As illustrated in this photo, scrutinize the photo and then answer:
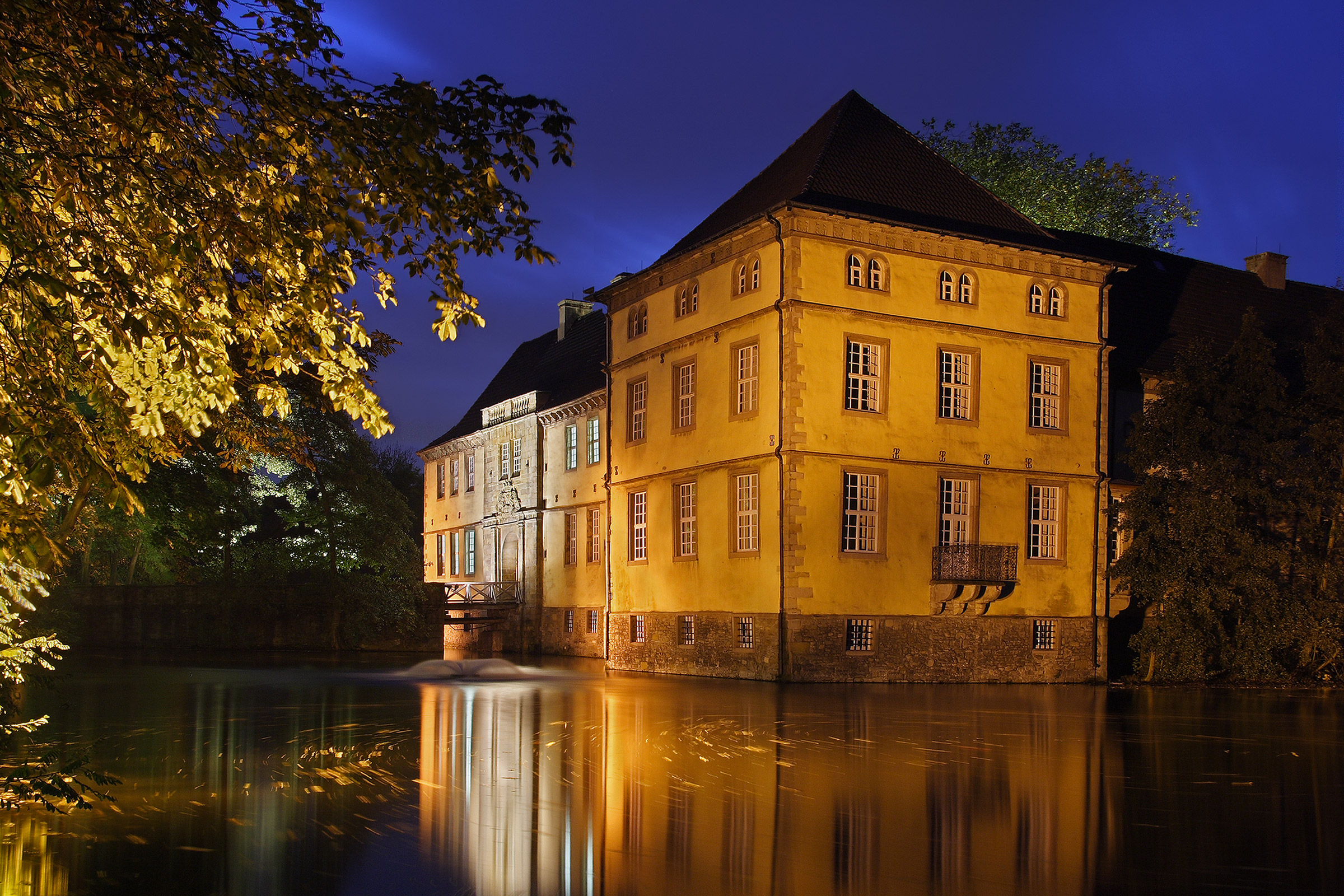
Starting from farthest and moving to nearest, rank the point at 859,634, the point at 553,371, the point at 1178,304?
the point at 553,371 < the point at 1178,304 < the point at 859,634

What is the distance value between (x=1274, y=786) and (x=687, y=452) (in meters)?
19.7

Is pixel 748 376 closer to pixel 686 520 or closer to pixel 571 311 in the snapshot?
pixel 686 520

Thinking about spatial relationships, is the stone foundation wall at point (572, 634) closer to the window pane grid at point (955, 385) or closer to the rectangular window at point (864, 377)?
the rectangular window at point (864, 377)

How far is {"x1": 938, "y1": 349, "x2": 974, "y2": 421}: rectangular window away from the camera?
30156 millimetres

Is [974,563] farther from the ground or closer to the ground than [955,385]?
closer to the ground

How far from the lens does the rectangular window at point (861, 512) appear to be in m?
28.8

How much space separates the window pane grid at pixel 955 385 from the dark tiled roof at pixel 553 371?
43.2ft

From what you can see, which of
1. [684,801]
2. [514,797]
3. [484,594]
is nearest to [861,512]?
[684,801]

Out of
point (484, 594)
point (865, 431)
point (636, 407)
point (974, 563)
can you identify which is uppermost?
point (636, 407)

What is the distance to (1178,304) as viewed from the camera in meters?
38.3

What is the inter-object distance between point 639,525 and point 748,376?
19.8 feet

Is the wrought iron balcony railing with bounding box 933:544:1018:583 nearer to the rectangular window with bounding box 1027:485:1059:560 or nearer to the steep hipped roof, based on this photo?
the rectangular window with bounding box 1027:485:1059:560

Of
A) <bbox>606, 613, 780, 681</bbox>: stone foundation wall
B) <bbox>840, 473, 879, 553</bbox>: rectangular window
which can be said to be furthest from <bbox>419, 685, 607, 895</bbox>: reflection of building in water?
<bbox>840, 473, 879, 553</bbox>: rectangular window

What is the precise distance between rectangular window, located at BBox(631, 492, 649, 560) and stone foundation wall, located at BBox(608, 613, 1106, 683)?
1680mm
